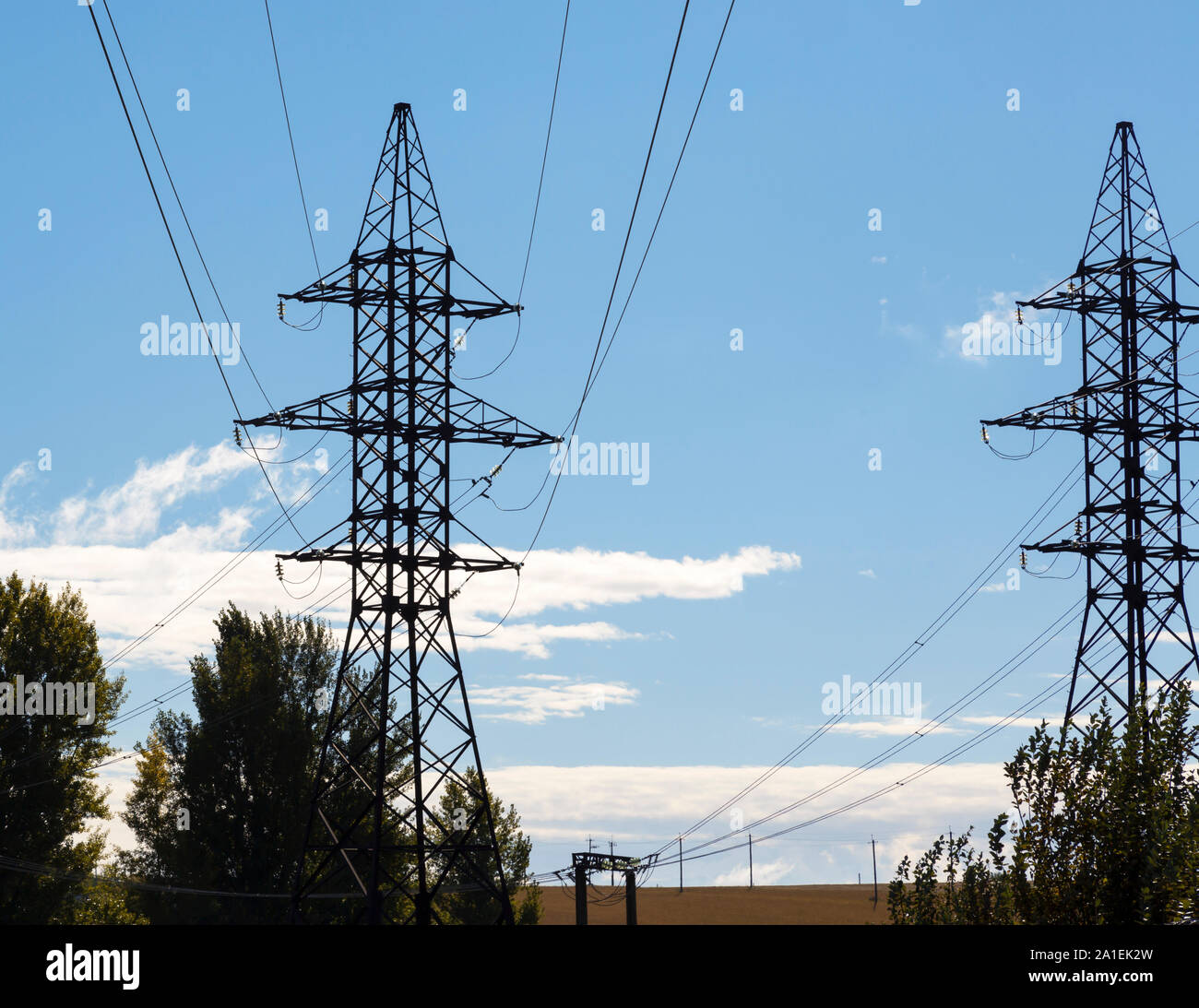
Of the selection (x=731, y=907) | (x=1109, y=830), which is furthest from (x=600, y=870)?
(x=731, y=907)

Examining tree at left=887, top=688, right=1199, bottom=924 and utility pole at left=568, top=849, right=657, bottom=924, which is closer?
tree at left=887, top=688, right=1199, bottom=924

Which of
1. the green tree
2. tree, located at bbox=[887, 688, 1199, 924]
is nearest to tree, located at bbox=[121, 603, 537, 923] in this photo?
the green tree

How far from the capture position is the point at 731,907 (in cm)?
14138

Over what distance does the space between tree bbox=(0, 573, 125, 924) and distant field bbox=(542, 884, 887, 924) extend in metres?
53.5

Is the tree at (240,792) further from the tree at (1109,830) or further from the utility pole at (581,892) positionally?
the tree at (1109,830)

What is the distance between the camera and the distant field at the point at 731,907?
4638 inches

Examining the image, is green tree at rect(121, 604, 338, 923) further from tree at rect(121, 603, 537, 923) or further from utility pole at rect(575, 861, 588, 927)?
utility pole at rect(575, 861, 588, 927)

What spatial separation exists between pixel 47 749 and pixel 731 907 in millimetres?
101496

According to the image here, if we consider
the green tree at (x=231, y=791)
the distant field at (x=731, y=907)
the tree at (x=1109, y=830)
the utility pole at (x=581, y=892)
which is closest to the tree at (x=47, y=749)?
the green tree at (x=231, y=791)

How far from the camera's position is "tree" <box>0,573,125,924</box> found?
4919cm

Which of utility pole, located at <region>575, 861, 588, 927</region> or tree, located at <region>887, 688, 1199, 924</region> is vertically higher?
tree, located at <region>887, 688, 1199, 924</region>

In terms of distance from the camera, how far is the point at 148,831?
56.3m
